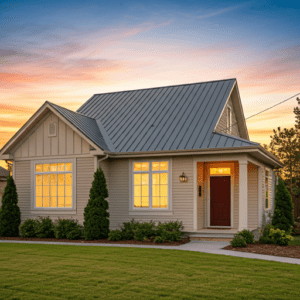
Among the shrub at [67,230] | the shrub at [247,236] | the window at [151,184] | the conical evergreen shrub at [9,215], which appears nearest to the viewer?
the shrub at [247,236]

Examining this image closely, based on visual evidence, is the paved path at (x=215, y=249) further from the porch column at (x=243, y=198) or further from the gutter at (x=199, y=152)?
the gutter at (x=199, y=152)

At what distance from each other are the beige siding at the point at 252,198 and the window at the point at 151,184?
3.60m

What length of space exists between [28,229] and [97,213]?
3039mm

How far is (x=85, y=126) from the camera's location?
629 inches

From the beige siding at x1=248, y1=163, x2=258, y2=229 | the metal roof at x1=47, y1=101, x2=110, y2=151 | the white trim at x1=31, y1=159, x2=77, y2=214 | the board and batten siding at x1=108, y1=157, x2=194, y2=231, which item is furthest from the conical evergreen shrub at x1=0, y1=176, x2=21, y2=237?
the beige siding at x1=248, y1=163, x2=258, y2=229

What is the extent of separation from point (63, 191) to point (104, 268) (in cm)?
754

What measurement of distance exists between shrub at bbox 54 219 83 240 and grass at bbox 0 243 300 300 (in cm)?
349

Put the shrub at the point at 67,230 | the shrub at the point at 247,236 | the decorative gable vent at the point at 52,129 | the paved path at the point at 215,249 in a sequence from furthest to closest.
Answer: the decorative gable vent at the point at 52,129
the shrub at the point at 67,230
the shrub at the point at 247,236
the paved path at the point at 215,249

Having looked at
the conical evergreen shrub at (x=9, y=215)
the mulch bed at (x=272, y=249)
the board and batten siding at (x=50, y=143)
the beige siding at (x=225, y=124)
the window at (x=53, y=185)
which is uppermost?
the beige siding at (x=225, y=124)

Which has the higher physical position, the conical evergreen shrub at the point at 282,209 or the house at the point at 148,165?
the house at the point at 148,165

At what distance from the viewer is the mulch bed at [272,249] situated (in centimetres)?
1088

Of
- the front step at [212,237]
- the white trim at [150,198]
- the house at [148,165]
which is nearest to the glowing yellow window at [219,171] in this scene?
the house at [148,165]

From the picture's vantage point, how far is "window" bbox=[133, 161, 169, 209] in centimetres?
1472

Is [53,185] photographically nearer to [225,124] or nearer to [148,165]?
[148,165]
